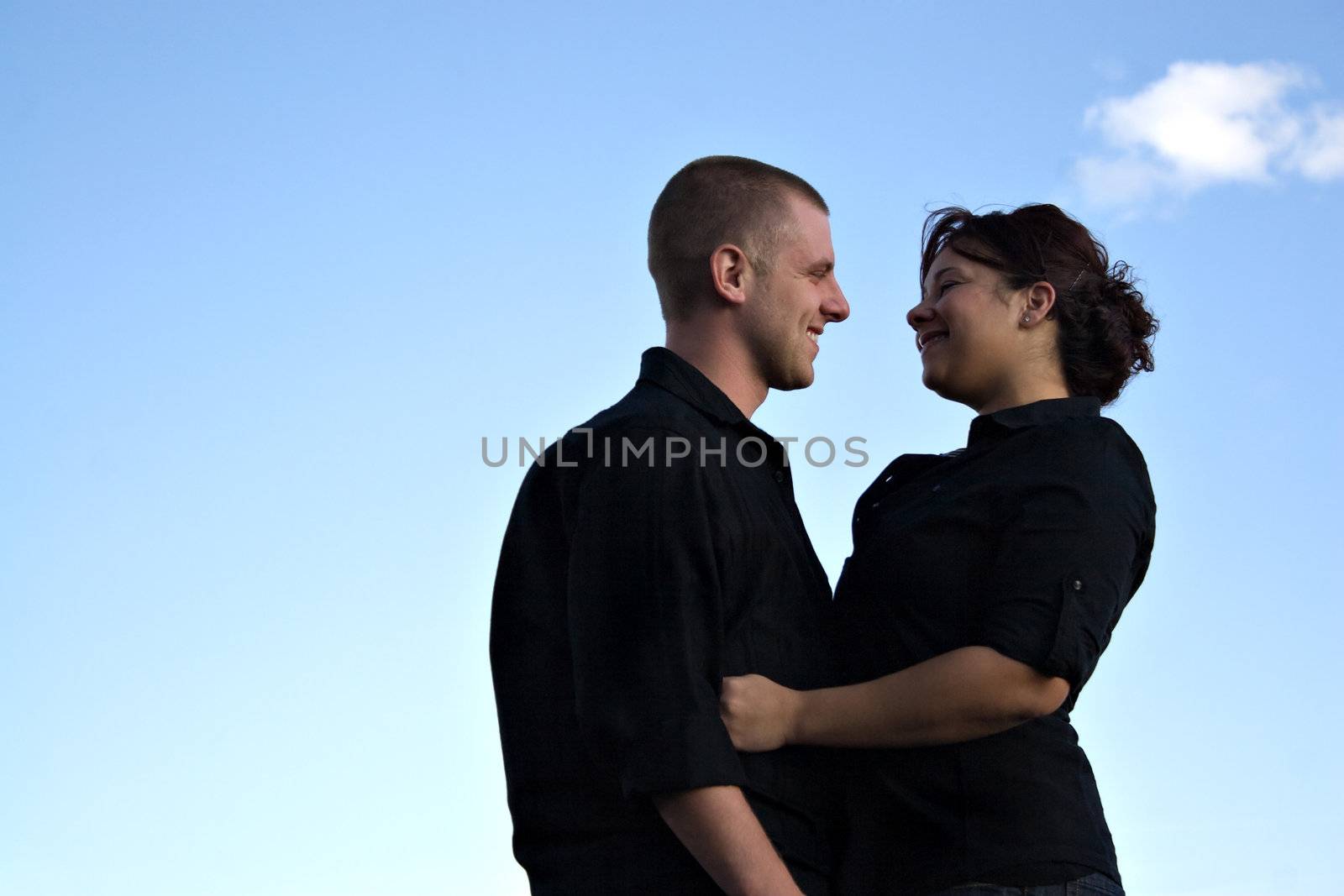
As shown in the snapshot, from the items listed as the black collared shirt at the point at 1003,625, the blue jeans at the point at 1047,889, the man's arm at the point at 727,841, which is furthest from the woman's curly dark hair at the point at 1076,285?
the man's arm at the point at 727,841

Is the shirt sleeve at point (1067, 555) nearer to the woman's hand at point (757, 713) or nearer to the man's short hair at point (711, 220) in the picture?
the woman's hand at point (757, 713)

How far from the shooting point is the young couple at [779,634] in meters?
2.81

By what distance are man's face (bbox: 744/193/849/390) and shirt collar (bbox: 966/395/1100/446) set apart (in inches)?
17.9

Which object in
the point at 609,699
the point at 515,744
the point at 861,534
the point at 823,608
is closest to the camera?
the point at 609,699

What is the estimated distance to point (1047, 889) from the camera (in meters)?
3.04

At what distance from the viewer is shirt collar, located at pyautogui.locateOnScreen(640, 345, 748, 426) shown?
3.32 metres

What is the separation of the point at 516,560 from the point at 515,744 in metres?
0.39

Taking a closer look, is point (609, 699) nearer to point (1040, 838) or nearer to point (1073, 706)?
point (1040, 838)

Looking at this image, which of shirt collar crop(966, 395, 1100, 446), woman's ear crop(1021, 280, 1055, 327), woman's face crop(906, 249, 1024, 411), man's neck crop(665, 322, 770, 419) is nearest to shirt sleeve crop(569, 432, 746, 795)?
man's neck crop(665, 322, 770, 419)

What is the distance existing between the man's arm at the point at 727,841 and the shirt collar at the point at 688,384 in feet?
3.12

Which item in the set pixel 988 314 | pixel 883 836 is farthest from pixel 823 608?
→ pixel 988 314

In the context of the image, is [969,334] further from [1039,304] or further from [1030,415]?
[1030,415]

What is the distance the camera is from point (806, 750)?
3.05 m

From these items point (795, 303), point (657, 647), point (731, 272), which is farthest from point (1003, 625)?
point (731, 272)
